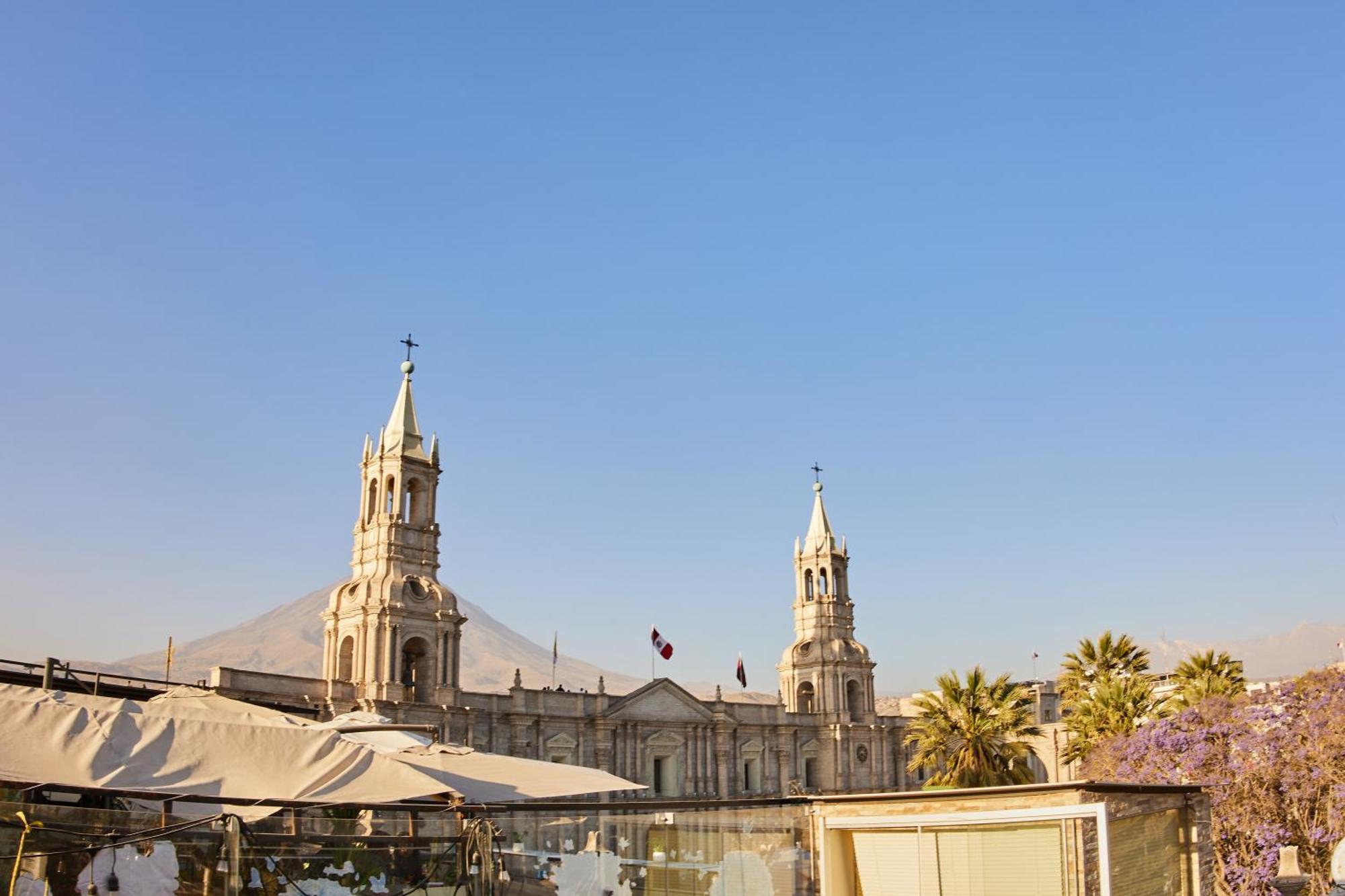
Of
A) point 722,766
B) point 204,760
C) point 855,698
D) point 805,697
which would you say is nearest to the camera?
point 204,760

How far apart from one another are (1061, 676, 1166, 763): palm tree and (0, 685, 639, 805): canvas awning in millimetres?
27940

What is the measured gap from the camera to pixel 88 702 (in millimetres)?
12945

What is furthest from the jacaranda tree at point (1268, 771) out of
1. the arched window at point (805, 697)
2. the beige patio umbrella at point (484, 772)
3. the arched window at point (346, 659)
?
the arched window at point (805, 697)

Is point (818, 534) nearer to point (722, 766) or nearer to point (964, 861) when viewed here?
point (722, 766)

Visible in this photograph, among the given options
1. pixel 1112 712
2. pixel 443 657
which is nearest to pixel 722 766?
pixel 443 657

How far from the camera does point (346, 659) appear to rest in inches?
1807

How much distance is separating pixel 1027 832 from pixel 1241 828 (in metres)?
15.0

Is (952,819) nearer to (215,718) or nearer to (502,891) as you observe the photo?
(502,891)

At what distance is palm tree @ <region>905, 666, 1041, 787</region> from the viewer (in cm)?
3703

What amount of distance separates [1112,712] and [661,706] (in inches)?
915

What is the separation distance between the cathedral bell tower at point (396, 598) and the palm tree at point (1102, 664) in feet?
72.4

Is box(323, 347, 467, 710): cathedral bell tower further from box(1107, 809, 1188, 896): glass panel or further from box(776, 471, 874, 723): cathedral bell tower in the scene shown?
box(1107, 809, 1188, 896): glass panel

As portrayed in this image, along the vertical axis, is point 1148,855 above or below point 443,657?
below

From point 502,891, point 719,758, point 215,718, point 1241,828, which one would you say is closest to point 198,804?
point 215,718
